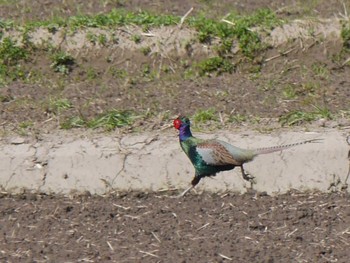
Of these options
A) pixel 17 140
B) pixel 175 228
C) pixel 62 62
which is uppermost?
pixel 62 62

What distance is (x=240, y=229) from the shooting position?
22.7 ft

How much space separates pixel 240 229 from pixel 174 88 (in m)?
2.24

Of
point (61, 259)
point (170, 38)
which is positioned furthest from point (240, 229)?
point (170, 38)

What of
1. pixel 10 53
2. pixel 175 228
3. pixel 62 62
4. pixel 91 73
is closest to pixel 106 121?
pixel 91 73

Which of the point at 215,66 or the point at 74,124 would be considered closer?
the point at 74,124

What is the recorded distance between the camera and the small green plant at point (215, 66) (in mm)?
9281

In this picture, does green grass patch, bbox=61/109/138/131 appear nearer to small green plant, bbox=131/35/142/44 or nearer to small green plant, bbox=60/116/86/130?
small green plant, bbox=60/116/86/130

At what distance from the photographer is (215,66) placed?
930 centimetres

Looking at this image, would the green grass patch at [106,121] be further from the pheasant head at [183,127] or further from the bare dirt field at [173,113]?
the pheasant head at [183,127]

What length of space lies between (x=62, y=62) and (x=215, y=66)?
134 cm

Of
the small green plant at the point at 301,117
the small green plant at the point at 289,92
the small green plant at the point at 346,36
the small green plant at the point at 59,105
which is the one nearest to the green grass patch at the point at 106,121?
the small green plant at the point at 59,105

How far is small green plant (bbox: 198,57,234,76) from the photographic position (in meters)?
9.28

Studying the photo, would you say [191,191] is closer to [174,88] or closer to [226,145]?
[226,145]

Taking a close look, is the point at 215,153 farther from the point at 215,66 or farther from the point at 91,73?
the point at 91,73
